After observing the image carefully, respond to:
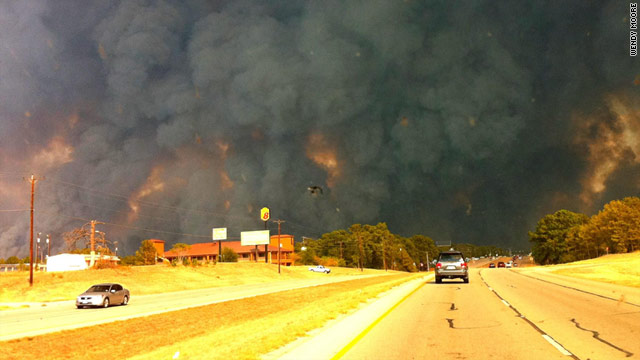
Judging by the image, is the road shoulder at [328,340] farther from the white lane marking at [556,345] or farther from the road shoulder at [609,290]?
the road shoulder at [609,290]

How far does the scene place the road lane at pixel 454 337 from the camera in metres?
9.66

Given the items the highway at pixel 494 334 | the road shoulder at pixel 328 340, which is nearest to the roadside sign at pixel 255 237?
the highway at pixel 494 334

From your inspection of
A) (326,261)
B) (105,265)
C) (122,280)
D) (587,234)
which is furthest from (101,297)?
(326,261)

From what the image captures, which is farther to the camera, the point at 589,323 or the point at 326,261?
the point at 326,261

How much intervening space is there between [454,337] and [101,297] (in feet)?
92.4

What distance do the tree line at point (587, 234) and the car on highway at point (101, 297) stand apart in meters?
98.1

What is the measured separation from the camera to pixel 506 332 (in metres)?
12.3

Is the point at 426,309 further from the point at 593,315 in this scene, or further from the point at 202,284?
the point at 202,284

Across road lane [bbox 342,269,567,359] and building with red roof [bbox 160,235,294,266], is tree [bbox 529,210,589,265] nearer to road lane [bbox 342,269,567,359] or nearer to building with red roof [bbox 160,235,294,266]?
building with red roof [bbox 160,235,294,266]

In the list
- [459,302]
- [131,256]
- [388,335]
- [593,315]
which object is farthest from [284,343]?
[131,256]

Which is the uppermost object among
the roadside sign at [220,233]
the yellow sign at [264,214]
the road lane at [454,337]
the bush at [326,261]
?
the yellow sign at [264,214]

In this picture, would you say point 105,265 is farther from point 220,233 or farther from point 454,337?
point 220,233

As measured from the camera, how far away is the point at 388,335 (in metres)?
12.4

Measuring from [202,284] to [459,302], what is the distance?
50344mm
